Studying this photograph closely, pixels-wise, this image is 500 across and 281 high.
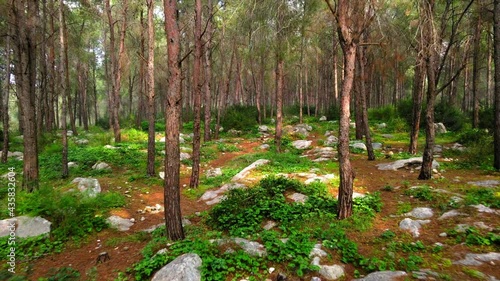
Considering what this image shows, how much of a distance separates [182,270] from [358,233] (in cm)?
340

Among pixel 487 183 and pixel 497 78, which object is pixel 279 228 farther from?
pixel 497 78

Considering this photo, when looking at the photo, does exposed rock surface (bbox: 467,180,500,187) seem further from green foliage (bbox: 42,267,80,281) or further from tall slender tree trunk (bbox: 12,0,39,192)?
tall slender tree trunk (bbox: 12,0,39,192)

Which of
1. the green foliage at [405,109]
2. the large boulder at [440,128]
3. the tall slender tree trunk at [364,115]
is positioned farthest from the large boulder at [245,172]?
the green foliage at [405,109]

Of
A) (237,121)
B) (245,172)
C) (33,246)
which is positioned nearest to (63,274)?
(33,246)

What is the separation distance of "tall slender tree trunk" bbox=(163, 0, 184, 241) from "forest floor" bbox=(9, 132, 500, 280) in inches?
34.8

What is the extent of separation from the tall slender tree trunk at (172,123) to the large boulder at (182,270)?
0.95 meters

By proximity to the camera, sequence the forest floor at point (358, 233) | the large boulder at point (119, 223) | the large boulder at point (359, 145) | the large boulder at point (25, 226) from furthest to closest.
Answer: the large boulder at point (359, 145)
the large boulder at point (119, 223)
the large boulder at point (25, 226)
the forest floor at point (358, 233)

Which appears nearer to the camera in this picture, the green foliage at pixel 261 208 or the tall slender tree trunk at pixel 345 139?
the tall slender tree trunk at pixel 345 139

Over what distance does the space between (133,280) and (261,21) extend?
6.87 meters

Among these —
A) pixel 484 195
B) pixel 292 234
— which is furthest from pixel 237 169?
pixel 484 195

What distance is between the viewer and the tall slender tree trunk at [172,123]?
479 centimetres

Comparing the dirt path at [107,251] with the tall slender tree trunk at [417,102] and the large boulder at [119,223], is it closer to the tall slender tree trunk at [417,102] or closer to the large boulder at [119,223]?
the large boulder at [119,223]

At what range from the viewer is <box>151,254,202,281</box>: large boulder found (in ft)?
12.7

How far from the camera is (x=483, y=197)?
5941mm
